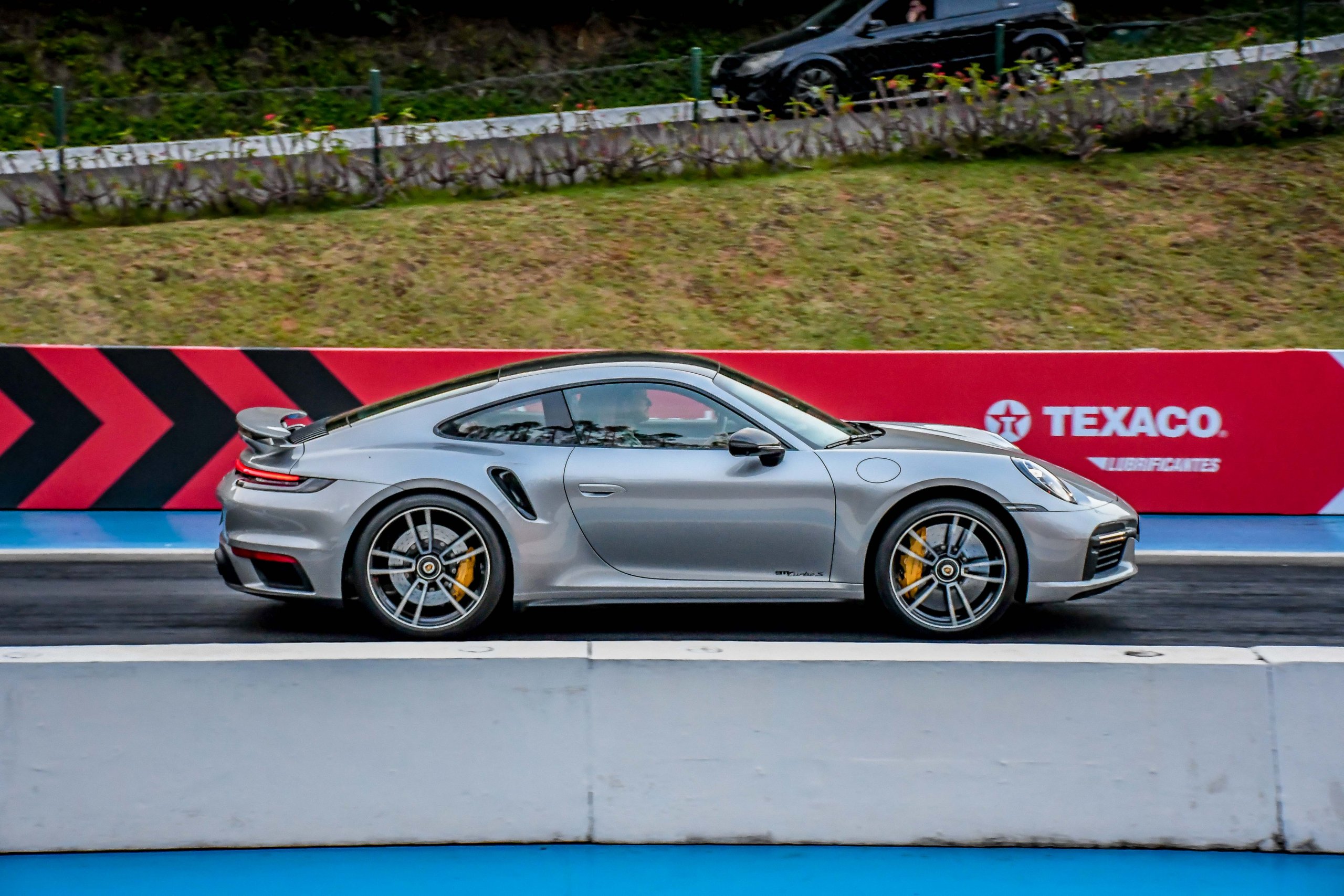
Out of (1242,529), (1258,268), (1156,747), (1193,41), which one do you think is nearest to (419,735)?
(1156,747)

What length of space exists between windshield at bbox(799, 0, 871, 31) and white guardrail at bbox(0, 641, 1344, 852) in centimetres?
1505

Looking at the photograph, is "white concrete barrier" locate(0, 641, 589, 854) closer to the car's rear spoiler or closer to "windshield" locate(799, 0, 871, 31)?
the car's rear spoiler

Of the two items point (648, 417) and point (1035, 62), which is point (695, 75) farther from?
point (648, 417)

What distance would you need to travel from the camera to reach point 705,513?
568 cm

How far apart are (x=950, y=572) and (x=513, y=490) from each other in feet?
6.46

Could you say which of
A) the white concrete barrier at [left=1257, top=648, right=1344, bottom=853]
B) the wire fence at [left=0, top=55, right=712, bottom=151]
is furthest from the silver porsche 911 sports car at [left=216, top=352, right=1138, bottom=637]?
the wire fence at [left=0, top=55, right=712, bottom=151]

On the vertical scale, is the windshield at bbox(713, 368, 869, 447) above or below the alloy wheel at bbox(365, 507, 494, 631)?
above

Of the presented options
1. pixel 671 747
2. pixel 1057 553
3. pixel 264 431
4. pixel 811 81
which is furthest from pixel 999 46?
pixel 671 747

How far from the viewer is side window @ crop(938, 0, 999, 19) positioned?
17656 mm

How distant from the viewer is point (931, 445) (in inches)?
237

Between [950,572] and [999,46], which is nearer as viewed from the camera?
[950,572]

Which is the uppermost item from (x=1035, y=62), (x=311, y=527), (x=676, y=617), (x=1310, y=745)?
(x=1035, y=62)

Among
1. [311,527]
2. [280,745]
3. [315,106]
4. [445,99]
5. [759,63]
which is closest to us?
[280,745]

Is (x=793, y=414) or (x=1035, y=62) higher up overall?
(x=1035, y=62)
